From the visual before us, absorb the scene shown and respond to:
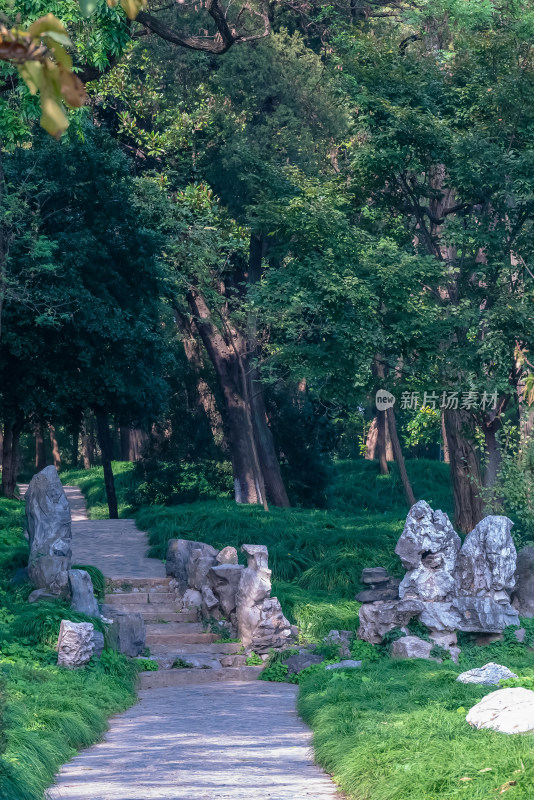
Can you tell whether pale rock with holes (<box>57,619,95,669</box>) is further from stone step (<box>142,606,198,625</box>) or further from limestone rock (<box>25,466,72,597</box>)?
stone step (<box>142,606,198,625</box>)

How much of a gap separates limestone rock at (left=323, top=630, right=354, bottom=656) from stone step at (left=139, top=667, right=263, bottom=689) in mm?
1012

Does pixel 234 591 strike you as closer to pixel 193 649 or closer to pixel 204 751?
pixel 193 649

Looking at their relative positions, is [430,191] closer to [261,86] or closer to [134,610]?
[261,86]

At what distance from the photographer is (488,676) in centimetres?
923

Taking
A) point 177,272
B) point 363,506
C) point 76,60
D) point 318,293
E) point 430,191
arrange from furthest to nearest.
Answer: point 363,506, point 177,272, point 430,191, point 318,293, point 76,60

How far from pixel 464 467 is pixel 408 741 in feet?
38.2

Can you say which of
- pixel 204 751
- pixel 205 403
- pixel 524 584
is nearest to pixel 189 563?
pixel 524 584

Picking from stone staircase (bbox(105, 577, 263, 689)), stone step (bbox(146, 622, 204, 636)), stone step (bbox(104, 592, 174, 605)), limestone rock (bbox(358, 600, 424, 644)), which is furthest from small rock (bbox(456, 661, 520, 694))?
stone step (bbox(104, 592, 174, 605))

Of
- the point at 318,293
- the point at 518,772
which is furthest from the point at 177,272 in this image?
the point at 518,772

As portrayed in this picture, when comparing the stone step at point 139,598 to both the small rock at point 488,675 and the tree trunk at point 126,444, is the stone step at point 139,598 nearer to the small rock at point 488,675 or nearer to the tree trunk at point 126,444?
the small rock at point 488,675

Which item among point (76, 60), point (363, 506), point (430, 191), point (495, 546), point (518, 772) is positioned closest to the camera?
point (518, 772)

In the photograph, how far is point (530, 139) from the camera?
1602 centimetres

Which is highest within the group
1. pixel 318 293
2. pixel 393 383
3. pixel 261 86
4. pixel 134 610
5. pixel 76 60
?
pixel 261 86

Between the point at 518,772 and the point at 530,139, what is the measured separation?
42.2 ft
